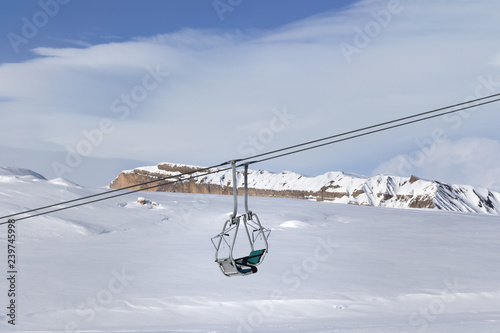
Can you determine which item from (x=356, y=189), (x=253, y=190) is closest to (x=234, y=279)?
(x=253, y=190)

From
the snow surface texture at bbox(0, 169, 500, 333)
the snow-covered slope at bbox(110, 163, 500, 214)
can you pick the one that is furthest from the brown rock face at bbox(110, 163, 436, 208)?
the snow surface texture at bbox(0, 169, 500, 333)

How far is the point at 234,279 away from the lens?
18.0 m

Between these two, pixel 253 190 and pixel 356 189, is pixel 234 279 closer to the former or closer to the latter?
pixel 253 190

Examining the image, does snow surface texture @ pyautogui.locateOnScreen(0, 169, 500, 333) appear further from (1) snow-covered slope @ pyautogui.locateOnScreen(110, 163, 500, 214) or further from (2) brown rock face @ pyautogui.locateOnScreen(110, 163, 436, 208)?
(1) snow-covered slope @ pyautogui.locateOnScreen(110, 163, 500, 214)

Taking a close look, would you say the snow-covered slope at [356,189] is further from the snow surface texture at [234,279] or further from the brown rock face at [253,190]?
the snow surface texture at [234,279]

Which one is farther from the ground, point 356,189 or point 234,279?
point 356,189

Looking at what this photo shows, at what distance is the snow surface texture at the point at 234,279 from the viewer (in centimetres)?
1398

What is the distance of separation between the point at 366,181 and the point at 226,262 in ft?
518

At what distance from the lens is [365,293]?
16922 mm

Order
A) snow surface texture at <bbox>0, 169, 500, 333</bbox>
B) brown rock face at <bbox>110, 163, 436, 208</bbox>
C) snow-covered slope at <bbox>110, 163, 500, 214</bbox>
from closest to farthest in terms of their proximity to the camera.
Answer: snow surface texture at <bbox>0, 169, 500, 333</bbox> → brown rock face at <bbox>110, 163, 436, 208</bbox> → snow-covered slope at <bbox>110, 163, 500, 214</bbox>

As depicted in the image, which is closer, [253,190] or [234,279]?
[234,279]

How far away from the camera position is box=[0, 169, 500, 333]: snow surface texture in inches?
550

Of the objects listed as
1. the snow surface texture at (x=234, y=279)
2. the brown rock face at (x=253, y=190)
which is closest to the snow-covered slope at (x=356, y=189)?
the brown rock face at (x=253, y=190)

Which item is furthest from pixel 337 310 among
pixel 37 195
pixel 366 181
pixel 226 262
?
pixel 366 181
